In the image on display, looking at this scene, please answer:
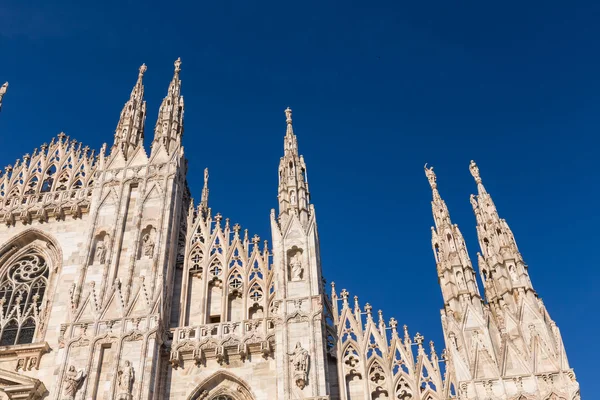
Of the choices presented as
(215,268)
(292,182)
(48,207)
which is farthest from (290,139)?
(48,207)

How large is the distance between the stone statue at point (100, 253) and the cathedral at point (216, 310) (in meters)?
0.05

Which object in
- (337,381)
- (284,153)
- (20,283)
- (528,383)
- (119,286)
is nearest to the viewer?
(528,383)

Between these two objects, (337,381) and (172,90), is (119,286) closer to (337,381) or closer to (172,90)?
(337,381)

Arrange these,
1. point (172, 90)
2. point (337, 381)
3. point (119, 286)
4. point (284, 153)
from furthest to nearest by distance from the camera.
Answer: point (172, 90)
point (284, 153)
point (119, 286)
point (337, 381)

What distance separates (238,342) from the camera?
53.5 ft

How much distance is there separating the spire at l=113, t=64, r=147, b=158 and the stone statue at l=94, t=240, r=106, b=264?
371 centimetres

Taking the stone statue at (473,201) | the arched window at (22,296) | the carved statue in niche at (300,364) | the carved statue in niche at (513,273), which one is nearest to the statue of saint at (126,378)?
the carved statue in niche at (300,364)

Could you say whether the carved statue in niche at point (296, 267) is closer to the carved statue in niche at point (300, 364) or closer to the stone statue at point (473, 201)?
the carved statue in niche at point (300, 364)

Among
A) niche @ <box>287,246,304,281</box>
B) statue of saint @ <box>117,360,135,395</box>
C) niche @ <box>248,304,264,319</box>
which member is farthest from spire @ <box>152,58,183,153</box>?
statue of saint @ <box>117,360,135,395</box>

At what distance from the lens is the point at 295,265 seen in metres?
17.3

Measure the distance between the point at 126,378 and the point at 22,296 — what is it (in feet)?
18.7

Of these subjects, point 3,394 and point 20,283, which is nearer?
point 3,394

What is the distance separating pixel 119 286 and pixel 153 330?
1919mm

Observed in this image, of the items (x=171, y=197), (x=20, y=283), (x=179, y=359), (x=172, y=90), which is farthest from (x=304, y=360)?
(x=172, y=90)
